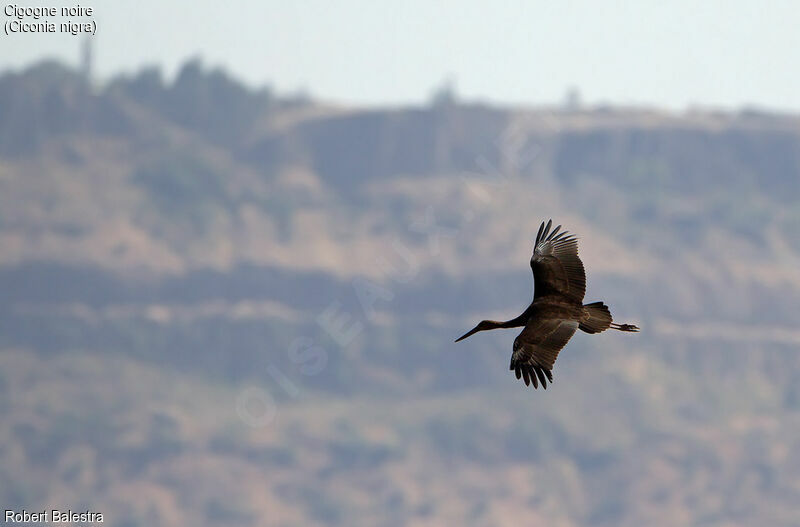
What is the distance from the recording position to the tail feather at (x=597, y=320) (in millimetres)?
26953

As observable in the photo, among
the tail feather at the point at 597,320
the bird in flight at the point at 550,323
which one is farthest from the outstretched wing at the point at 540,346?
the tail feather at the point at 597,320

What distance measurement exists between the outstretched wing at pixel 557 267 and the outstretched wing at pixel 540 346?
0.63m

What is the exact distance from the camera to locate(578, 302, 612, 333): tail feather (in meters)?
27.0

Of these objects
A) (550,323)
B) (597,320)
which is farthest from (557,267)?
(597,320)

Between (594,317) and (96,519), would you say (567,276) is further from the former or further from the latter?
(96,519)

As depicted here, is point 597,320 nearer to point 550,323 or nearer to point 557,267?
point 550,323

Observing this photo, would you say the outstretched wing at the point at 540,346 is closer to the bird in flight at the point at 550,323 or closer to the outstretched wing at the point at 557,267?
the bird in flight at the point at 550,323

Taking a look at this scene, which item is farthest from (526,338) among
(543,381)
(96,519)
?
(96,519)

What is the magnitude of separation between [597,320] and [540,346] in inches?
40.4

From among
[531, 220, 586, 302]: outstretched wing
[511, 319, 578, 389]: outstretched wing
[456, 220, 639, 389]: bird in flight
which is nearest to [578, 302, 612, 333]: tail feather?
[456, 220, 639, 389]: bird in flight

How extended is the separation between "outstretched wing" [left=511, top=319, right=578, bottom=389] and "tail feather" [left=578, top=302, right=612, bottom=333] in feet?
0.82

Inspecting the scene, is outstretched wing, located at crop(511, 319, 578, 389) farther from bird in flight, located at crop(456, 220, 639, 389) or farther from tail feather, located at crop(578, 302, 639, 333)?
tail feather, located at crop(578, 302, 639, 333)

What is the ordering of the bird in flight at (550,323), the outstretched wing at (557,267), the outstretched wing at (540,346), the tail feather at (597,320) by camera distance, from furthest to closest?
the outstretched wing at (557,267) → the outstretched wing at (540,346) → the bird in flight at (550,323) → the tail feather at (597,320)

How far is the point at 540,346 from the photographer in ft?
90.2
